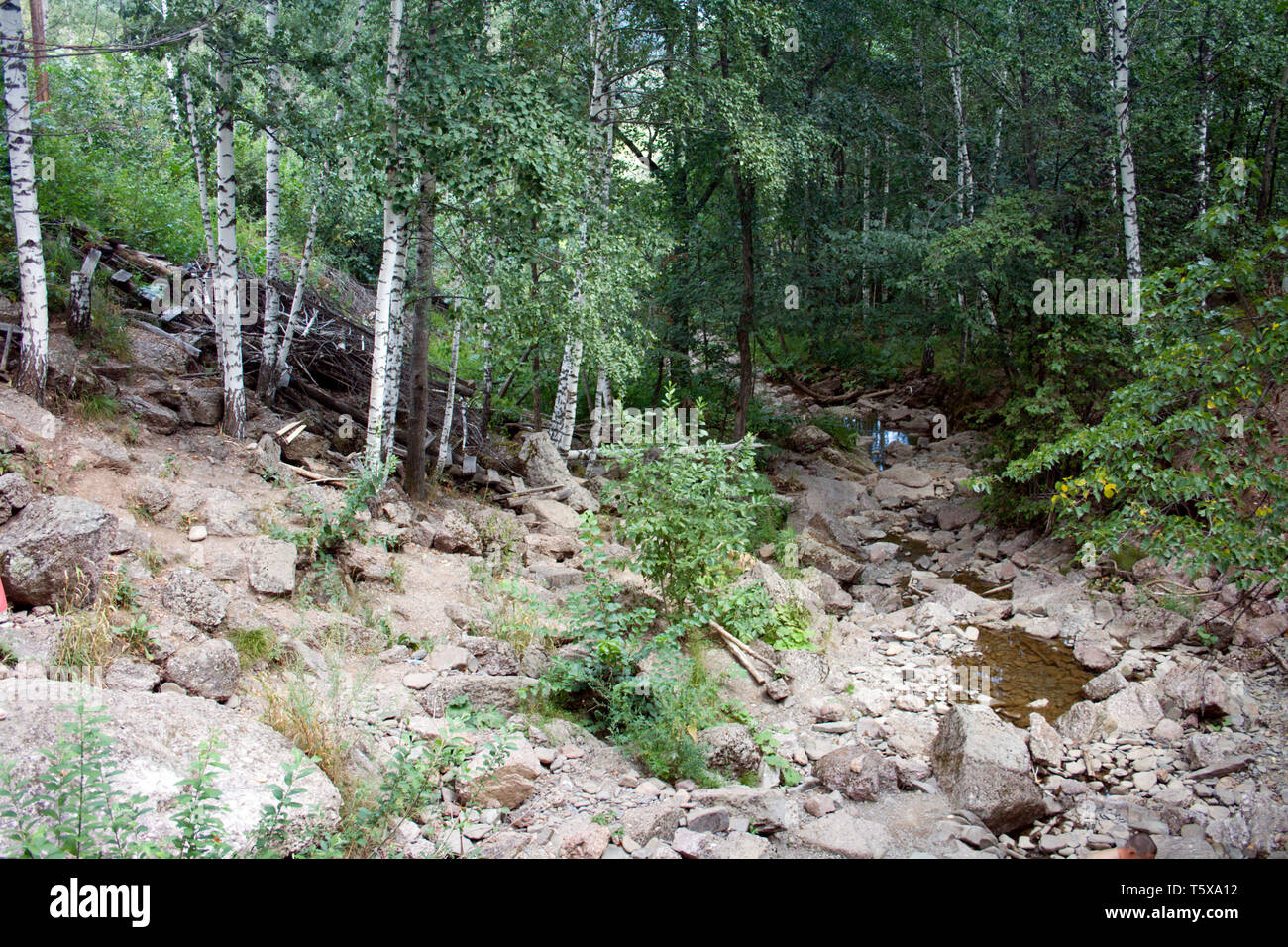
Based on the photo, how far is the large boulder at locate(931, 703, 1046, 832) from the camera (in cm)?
609

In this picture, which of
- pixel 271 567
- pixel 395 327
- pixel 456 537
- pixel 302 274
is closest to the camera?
pixel 271 567

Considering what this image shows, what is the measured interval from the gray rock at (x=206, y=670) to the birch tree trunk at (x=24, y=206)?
191 inches

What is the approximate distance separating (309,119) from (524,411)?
8.19 metres

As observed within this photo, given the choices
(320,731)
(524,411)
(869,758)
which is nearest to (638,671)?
(869,758)

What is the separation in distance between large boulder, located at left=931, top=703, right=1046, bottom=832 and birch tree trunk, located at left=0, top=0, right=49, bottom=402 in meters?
9.41

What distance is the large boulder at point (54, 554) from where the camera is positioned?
18.9 ft

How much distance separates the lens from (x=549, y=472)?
1391 cm

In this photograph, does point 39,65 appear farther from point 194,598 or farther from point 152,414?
point 194,598

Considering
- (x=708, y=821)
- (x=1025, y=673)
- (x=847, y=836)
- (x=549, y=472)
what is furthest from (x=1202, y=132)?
(x=708, y=821)

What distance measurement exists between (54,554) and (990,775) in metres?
6.86

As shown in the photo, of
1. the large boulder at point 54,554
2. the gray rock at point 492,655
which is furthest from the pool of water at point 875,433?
the large boulder at point 54,554

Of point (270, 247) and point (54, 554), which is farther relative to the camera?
point (270, 247)

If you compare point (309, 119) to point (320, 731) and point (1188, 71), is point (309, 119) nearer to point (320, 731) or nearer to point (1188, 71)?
point (320, 731)

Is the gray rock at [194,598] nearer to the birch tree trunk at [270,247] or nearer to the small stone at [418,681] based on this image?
the small stone at [418,681]
